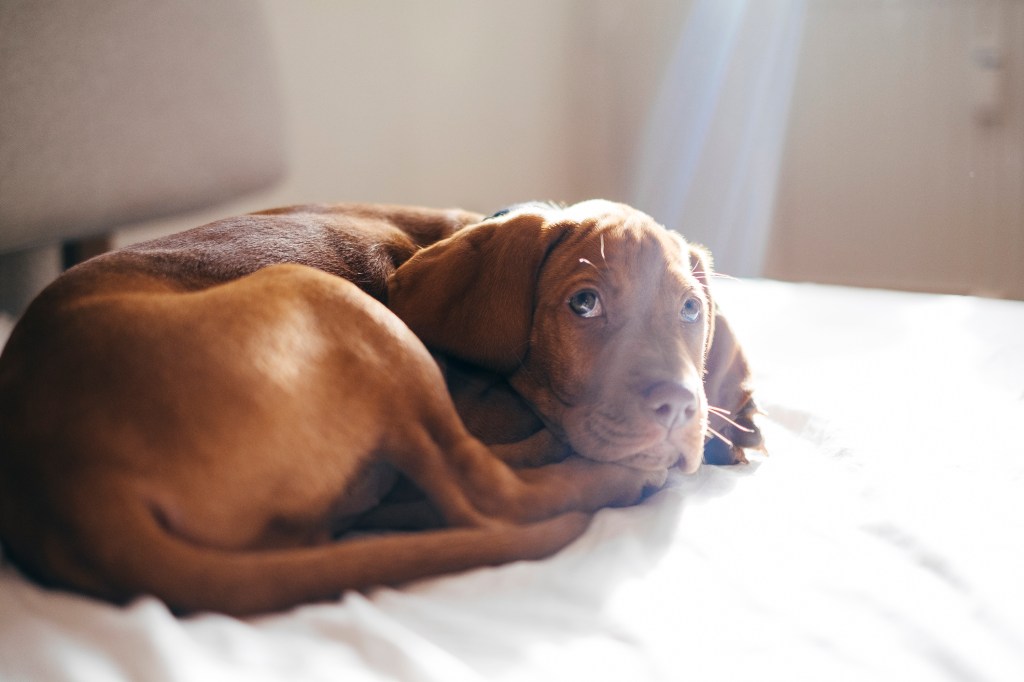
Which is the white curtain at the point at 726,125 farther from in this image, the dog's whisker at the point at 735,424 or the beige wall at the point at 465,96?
the dog's whisker at the point at 735,424

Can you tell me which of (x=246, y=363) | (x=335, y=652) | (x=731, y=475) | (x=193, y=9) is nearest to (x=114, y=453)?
(x=246, y=363)

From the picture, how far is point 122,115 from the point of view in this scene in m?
2.78

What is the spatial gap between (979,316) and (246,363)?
2212 mm

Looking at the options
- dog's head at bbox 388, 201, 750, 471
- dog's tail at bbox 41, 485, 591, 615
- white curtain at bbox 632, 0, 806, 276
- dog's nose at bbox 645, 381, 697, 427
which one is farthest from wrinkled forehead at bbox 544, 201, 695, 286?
white curtain at bbox 632, 0, 806, 276

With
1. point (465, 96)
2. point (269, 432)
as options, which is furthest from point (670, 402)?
point (465, 96)

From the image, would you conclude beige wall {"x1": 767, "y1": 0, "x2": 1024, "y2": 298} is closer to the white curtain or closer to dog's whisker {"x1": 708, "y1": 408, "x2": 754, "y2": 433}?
the white curtain

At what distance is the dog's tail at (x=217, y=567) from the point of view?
3.92ft

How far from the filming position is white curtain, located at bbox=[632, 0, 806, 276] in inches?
180

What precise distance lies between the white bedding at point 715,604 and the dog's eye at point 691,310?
0.33 m

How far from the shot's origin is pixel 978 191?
4.14m

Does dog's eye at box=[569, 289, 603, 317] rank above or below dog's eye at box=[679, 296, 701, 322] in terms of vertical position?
above

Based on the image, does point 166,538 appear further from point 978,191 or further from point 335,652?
point 978,191

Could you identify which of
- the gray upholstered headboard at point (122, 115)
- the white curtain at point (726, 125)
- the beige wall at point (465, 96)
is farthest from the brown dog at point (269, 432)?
the white curtain at point (726, 125)

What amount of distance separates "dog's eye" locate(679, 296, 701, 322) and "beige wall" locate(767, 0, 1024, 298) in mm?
2942
